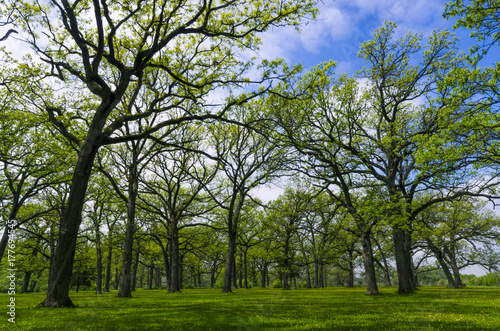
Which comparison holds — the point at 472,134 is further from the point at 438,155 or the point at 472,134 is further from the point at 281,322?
the point at 281,322

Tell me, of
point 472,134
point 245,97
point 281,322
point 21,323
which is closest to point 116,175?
point 245,97

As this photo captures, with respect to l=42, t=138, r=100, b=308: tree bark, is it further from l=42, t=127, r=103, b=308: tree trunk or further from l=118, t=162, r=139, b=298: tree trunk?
l=118, t=162, r=139, b=298: tree trunk

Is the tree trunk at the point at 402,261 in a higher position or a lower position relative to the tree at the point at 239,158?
lower

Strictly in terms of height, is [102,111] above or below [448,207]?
above

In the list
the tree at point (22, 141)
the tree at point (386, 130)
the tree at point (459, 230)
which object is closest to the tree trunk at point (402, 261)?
the tree at point (386, 130)

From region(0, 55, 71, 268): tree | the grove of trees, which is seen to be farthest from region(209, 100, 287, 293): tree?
region(0, 55, 71, 268): tree

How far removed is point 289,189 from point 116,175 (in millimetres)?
24031

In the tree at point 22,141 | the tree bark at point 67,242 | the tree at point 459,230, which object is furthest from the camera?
the tree at point 459,230

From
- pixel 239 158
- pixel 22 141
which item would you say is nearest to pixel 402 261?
pixel 239 158

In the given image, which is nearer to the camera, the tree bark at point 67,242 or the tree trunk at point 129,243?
the tree bark at point 67,242

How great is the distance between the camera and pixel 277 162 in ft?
77.5

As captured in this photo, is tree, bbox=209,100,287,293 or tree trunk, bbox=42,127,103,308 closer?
tree trunk, bbox=42,127,103,308

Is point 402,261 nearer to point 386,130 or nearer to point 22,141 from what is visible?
point 386,130

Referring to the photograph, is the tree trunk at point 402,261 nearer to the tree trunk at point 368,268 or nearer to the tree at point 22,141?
the tree trunk at point 368,268
